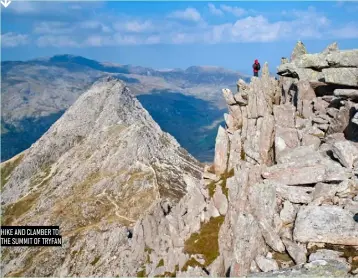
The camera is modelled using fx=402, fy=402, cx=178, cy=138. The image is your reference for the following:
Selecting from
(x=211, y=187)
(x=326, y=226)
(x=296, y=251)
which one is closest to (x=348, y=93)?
(x=326, y=226)

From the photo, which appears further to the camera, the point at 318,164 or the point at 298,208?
the point at 318,164

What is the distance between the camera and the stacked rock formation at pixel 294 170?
35.5 metres

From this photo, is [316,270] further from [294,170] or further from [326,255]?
[294,170]

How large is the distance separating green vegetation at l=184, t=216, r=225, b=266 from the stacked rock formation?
201 inches

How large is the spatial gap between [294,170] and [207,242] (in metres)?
20.1

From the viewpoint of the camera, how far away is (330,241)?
1385 inches

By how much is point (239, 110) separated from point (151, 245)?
3438cm

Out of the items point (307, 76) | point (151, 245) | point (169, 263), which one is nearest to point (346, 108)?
point (307, 76)

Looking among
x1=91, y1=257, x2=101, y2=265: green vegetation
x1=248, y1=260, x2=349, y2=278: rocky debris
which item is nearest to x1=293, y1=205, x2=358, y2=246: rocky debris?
x1=248, y1=260, x2=349, y2=278: rocky debris

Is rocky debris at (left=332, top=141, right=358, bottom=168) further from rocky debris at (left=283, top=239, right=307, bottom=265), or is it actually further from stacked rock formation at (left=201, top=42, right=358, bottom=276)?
rocky debris at (left=283, top=239, right=307, bottom=265)

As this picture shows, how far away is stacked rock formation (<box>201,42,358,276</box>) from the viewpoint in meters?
35.5

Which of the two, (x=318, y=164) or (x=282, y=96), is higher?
(x=282, y=96)

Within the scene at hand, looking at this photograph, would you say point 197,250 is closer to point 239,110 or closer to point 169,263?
point 169,263

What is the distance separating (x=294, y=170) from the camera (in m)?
44.4
